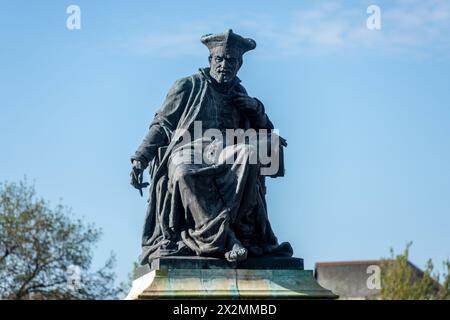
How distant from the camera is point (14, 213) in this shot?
3975 cm

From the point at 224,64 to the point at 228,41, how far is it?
306mm

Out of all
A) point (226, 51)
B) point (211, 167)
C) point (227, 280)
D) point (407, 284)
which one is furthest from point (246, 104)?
point (407, 284)

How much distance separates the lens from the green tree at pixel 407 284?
1726 inches

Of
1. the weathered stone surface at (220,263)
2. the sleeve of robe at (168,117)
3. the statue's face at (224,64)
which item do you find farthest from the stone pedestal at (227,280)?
the statue's face at (224,64)

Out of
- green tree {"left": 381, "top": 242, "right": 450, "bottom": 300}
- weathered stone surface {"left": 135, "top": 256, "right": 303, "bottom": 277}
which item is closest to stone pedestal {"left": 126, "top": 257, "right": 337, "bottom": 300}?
weathered stone surface {"left": 135, "top": 256, "right": 303, "bottom": 277}

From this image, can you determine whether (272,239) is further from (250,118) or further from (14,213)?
(14,213)

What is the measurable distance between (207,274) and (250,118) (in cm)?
245

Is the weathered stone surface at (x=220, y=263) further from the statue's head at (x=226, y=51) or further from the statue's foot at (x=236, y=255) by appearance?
→ the statue's head at (x=226, y=51)

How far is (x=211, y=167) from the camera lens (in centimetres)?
1712
